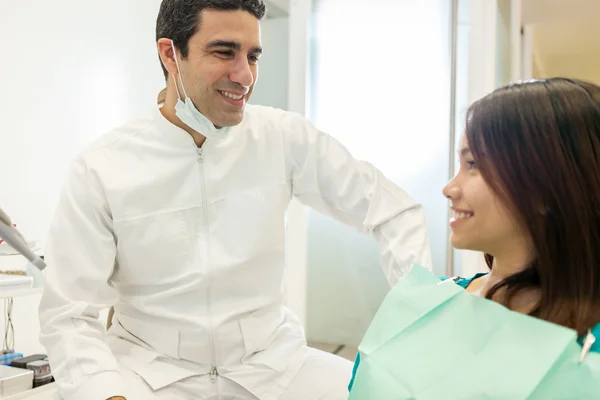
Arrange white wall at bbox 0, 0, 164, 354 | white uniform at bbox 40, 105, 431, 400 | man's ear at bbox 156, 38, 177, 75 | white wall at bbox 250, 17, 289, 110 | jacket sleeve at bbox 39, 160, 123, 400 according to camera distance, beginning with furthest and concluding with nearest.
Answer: white wall at bbox 250, 17, 289, 110, white wall at bbox 0, 0, 164, 354, man's ear at bbox 156, 38, 177, 75, white uniform at bbox 40, 105, 431, 400, jacket sleeve at bbox 39, 160, 123, 400

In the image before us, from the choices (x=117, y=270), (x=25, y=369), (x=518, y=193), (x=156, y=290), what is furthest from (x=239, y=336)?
(x=518, y=193)

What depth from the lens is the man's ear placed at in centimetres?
153

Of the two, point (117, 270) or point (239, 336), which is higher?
point (117, 270)

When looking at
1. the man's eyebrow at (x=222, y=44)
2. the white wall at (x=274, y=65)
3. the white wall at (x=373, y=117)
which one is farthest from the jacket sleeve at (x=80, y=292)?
the white wall at (x=274, y=65)

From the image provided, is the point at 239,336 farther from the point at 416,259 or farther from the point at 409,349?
the point at 409,349

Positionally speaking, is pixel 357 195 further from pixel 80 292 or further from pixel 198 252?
pixel 80 292

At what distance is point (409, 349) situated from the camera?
88 centimetres

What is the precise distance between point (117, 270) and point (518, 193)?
1059 millimetres

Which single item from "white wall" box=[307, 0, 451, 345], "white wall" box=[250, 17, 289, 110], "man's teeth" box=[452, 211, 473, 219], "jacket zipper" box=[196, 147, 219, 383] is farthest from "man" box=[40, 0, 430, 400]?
"white wall" box=[250, 17, 289, 110]

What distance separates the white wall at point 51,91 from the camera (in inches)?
74.2

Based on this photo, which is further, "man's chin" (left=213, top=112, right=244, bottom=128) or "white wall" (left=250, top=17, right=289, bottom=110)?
"white wall" (left=250, top=17, right=289, bottom=110)

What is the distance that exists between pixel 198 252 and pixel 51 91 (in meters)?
0.99

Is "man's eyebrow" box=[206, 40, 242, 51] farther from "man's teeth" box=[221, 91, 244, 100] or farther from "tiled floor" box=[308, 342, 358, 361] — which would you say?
"tiled floor" box=[308, 342, 358, 361]

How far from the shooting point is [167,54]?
1537mm
